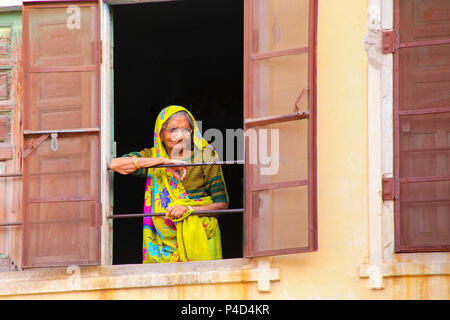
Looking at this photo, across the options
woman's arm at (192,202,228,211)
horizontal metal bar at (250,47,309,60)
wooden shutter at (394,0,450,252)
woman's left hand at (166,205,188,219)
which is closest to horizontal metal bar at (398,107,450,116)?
wooden shutter at (394,0,450,252)

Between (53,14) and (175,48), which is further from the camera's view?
(175,48)

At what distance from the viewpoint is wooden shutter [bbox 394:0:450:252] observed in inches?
306

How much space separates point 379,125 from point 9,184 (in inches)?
96.7

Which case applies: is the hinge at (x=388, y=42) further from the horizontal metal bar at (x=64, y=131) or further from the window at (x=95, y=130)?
the horizontal metal bar at (x=64, y=131)

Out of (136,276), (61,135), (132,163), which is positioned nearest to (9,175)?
(61,135)

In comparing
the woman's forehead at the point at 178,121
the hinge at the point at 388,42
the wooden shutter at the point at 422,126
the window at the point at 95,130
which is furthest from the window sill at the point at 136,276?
the hinge at the point at 388,42

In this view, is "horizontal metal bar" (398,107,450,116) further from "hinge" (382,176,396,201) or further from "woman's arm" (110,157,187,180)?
"woman's arm" (110,157,187,180)

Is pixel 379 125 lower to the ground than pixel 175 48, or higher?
lower

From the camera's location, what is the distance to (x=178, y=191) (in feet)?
28.0

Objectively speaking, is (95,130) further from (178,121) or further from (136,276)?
(136,276)

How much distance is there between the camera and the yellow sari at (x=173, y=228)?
326 inches

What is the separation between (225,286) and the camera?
791cm
